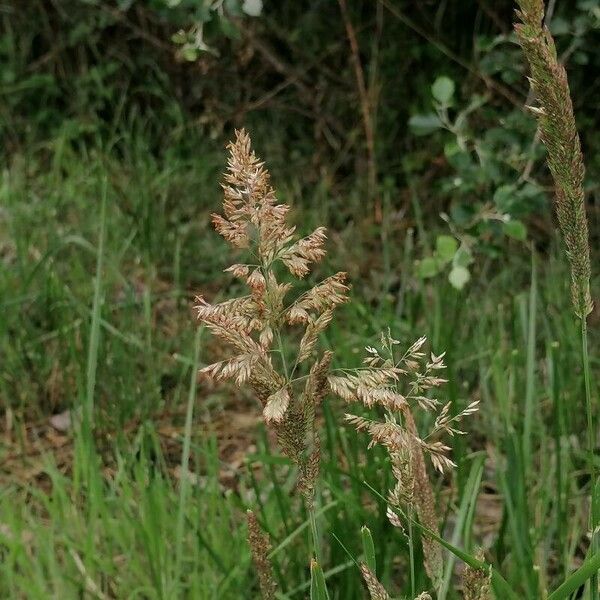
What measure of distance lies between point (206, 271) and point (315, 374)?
260 cm

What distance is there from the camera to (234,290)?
A: 316 cm

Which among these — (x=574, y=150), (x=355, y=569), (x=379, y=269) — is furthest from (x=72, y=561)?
(x=379, y=269)

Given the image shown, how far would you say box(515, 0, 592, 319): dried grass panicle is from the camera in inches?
28.7

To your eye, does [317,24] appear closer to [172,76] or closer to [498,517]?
[172,76]

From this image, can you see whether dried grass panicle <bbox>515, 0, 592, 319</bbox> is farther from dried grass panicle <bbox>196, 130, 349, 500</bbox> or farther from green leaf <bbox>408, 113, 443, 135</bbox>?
green leaf <bbox>408, 113, 443, 135</bbox>

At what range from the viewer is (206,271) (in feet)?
11.0

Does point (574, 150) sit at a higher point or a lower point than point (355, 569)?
higher

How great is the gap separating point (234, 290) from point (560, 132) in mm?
2432

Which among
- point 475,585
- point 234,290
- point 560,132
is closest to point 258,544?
point 475,585

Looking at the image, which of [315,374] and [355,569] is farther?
[355,569]

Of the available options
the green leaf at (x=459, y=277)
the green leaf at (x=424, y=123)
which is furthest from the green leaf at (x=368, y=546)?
the green leaf at (x=424, y=123)

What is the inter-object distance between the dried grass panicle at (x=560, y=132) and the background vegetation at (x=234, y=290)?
33cm

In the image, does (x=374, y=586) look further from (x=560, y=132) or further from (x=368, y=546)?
(x=560, y=132)

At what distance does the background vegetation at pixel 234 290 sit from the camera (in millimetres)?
1683
